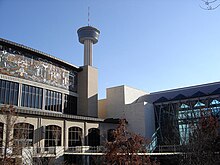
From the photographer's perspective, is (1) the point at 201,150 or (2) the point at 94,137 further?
(2) the point at 94,137

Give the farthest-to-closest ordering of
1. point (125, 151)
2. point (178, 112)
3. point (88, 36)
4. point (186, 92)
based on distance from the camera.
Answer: point (88, 36), point (186, 92), point (178, 112), point (125, 151)

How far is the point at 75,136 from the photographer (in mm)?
38875

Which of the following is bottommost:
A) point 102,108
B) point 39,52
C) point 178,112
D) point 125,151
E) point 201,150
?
point 201,150

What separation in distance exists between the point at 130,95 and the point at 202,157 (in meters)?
34.9

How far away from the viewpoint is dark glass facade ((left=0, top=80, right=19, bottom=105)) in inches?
1355

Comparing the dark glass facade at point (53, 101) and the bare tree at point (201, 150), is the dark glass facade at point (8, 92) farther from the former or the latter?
the bare tree at point (201, 150)

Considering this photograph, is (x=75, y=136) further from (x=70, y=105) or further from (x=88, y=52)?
(x=88, y=52)

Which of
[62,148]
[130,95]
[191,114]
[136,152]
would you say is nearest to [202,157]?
[136,152]

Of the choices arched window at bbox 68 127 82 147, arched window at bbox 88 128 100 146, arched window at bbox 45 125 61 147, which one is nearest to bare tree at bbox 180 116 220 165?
arched window at bbox 45 125 61 147

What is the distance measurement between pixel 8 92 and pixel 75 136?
11.2 m

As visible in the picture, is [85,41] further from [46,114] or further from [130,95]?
[46,114]

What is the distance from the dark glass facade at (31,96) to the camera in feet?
122

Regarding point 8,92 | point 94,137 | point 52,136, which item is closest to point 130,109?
point 94,137

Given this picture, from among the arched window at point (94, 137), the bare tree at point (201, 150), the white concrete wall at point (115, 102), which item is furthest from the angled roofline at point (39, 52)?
the bare tree at point (201, 150)
